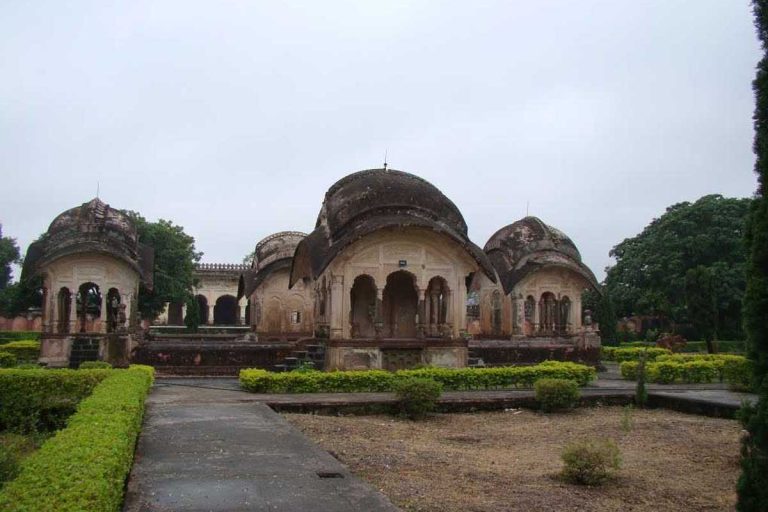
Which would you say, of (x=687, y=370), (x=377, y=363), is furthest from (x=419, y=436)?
(x=687, y=370)

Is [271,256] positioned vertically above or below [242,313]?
above

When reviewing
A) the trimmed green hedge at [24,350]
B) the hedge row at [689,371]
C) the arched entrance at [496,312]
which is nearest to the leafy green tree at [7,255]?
the trimmed green hedge at [24,350]

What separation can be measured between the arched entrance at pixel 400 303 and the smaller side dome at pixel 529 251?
7357mm

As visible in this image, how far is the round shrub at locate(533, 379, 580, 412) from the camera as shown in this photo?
1345 centimetres

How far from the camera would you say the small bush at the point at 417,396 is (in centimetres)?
1244

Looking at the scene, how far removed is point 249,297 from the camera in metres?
28.8

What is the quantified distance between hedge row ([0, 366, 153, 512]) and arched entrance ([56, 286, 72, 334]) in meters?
16.2

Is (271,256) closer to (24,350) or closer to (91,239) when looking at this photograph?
(91,239)

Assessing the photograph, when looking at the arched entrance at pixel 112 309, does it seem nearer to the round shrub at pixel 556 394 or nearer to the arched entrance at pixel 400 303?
the arched entrance at pixel 400 303

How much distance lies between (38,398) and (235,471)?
19.6 feet

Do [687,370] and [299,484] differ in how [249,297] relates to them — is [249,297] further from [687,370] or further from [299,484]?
[299,484]

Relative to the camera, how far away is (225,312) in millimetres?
54531

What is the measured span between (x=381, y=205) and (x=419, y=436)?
9.73 metres

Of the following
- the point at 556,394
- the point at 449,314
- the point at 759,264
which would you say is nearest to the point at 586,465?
the point at 759,264
